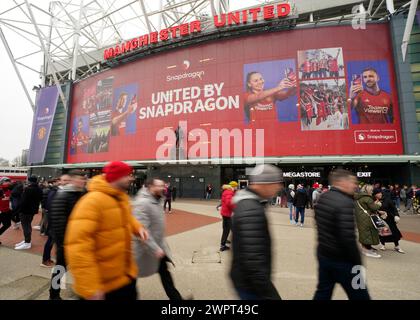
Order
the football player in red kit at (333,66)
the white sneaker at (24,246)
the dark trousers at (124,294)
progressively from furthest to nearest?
the football player in red kit at (333,66) < the white sneaker at (24,246) < the dark trousers at (124,294)

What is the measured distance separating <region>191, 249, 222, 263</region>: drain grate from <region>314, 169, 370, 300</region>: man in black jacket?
3158 millimetres

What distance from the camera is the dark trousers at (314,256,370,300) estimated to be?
7.73 ft

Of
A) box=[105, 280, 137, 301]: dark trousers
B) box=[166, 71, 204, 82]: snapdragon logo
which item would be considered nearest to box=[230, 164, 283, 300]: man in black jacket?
box=[105, 280, 137, 301]: dark trousers

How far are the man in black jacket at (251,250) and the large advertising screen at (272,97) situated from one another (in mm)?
23610

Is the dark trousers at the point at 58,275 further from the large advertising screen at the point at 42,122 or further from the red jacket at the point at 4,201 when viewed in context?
the large advertising screen at the point at 42,122

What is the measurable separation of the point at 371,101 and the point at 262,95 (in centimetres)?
1035

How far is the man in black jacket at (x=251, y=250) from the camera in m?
1.71

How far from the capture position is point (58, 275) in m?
3.29

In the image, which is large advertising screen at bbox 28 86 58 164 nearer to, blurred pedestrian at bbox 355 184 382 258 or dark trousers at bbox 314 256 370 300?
blurred pedestrian at bbox 355 184 382 258

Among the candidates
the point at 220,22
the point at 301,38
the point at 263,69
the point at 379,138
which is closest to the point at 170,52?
the point at 220,22

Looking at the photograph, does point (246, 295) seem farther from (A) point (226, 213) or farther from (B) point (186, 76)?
(B) point (186, 76)

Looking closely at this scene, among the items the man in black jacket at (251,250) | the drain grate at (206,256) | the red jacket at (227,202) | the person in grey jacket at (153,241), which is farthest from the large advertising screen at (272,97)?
the man in black jacket at (251,250)

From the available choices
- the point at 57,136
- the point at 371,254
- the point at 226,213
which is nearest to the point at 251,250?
the point at 226,213
